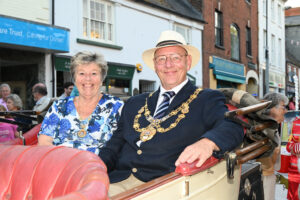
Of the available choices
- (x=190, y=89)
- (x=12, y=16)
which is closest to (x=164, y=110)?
(x=190, y=89)

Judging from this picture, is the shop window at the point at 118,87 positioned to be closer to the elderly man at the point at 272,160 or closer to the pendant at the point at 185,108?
the elderly man at the point at 272,160

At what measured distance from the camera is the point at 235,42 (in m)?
20.8

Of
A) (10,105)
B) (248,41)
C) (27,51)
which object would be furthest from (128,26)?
(248,41)

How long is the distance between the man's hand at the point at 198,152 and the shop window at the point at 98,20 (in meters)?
9.27

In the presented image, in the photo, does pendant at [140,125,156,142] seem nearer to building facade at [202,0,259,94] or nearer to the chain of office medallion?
the chain of office medallion

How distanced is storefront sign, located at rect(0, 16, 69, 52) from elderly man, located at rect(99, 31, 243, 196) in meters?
6.14

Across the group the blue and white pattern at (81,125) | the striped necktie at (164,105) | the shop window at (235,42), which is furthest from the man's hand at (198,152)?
the shop window at (235,42)

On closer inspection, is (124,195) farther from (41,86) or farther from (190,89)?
(41,86)

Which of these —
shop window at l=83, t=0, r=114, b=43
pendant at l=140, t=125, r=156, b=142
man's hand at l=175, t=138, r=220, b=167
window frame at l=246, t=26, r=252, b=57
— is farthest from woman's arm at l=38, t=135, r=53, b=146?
window frame at l=246, t=26, r=252, b=57

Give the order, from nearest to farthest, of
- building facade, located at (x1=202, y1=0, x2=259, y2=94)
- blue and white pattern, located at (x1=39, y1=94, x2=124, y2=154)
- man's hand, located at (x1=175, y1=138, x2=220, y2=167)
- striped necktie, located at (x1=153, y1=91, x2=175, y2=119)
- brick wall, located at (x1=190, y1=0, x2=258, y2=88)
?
1. man's hand, located at (x1=175, y1=138, x2=220, y2=167)
2. striped necktie, located at (x1=153, y1=91, x2=175, y2=119)
3. blue and white pattern, located at (x1=39, y1=94, x2=124, y2=154)
4. brick wall, located at (x1=190, y1=0, x2=258, y2=88)
5. building facade, located at (x1=202, y1=0, x2=259, y2=94)

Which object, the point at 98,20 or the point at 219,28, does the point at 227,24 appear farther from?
the point at 98,20

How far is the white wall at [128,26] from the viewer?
10.3m

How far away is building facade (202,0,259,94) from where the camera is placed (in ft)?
57.5

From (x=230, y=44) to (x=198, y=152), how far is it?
18716mm
